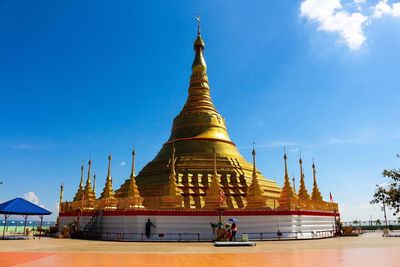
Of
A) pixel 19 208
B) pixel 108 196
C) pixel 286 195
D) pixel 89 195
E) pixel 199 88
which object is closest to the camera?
pixel 19 208

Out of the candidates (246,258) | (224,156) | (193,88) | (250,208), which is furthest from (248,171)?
(246,258)

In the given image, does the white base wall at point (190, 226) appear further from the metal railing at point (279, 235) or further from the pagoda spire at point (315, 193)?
the pagoda spire at point (315, 193)

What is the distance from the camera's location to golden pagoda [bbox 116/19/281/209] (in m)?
43.1

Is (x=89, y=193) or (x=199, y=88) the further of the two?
(x=199, y=88)

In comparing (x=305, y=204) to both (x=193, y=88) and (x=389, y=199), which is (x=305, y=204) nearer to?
(x=389, y=199)

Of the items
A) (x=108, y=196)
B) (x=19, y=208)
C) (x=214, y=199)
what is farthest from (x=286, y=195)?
(x=19, y=208)

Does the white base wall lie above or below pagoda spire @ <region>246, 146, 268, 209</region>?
below

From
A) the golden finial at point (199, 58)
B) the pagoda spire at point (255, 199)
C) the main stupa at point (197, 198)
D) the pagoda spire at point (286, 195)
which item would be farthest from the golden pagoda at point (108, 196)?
the golden finial at point (199, 58)

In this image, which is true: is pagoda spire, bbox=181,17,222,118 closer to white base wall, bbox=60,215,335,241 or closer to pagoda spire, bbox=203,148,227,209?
pagoda spire, bbox=203,148,227,209

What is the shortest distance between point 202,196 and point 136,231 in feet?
35.2

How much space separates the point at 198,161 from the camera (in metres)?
47.7

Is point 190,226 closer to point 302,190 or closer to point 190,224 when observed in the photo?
point 190,224

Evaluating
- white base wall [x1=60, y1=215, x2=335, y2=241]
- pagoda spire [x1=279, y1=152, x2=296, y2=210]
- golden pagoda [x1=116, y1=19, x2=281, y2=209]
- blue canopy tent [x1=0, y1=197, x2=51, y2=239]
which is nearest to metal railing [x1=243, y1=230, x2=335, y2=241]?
white base wall [x1=60, y1=215, x2=335, y2=241]

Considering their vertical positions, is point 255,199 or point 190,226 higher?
point 255,199
